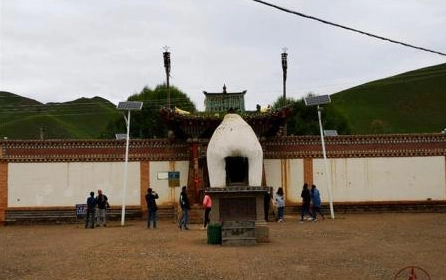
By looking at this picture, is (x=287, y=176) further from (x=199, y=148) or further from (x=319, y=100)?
(x=199, y=148)

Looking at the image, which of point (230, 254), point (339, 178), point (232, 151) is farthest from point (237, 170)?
point (339, 178)

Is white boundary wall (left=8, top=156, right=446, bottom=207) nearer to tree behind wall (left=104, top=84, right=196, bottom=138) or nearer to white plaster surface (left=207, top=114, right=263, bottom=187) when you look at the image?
white plaster surface (left=207, top=114, right=263, bottom=187)

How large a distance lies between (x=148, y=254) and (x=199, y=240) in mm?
3389

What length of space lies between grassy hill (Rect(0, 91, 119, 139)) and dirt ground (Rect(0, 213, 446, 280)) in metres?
56.4

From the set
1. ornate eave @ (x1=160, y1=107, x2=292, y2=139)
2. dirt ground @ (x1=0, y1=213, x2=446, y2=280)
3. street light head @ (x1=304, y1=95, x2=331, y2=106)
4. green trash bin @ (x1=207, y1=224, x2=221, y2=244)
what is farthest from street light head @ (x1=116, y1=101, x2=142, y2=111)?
green trash bin @ (x1=207, y1=224, x2=221, y2=244)

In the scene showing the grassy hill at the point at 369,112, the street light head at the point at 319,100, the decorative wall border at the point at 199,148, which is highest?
the grassy hill at the point at 369,112

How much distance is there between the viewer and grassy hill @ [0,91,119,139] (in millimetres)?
86875

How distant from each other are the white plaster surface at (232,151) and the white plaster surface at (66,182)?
33.9 ft

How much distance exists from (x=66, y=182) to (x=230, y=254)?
15676 millimetres

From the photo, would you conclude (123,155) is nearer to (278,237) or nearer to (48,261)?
(278,237)

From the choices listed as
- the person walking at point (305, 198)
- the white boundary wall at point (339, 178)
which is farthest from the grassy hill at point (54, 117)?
the person walking at point (305, 198)

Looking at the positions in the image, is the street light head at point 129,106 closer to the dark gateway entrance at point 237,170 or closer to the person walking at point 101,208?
the person walking at point 101,208

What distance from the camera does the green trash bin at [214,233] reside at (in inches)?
706

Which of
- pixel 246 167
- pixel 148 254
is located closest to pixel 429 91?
pixel 246 167
